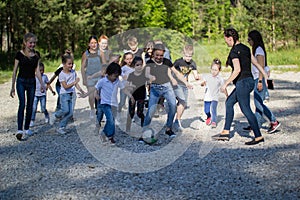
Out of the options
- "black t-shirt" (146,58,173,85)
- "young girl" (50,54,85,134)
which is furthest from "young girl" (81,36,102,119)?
"black t-shirt" (146,58,173,85)

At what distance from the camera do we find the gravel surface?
554 cm

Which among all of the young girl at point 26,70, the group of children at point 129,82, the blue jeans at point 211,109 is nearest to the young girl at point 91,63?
the group of children at point 129,82

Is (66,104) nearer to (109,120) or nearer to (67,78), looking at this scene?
(67,78)

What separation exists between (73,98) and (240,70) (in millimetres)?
3459

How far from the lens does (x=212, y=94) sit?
9430mm

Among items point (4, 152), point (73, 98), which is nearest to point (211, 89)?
point (73, 98)

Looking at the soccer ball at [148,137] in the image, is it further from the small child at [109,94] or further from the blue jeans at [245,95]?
the blue jeans at [245,95]

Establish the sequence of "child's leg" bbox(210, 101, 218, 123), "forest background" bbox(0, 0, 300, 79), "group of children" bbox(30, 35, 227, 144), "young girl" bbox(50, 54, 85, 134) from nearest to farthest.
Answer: "group of children" bbox(30, 35, 227, 144) < "young girl" bbox(50, 54, 85, 134) < "child's leg" bbox(210, 101, 218, 123) < "forest background" bbox(0, 0, 300, 79)

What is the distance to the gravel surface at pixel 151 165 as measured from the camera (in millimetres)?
5543

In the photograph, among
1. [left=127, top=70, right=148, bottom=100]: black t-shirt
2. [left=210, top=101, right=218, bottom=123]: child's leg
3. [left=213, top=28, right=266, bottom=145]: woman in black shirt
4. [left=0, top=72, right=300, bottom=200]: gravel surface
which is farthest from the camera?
[left=210, top=101, right=218, bottom=123]: child's leg

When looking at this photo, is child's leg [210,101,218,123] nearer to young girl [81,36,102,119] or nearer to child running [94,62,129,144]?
child running [94,62,129,144]

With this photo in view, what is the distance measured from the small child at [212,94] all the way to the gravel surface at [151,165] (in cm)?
23

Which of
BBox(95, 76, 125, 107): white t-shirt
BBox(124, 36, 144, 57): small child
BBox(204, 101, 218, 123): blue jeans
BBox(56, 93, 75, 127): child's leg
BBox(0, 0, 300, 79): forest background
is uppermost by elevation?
BBox(0, 0, 300, 79): forest background

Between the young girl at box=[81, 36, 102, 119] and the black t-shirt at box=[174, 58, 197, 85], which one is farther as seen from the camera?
the young girl at box=[81, 36, 102, 119]
